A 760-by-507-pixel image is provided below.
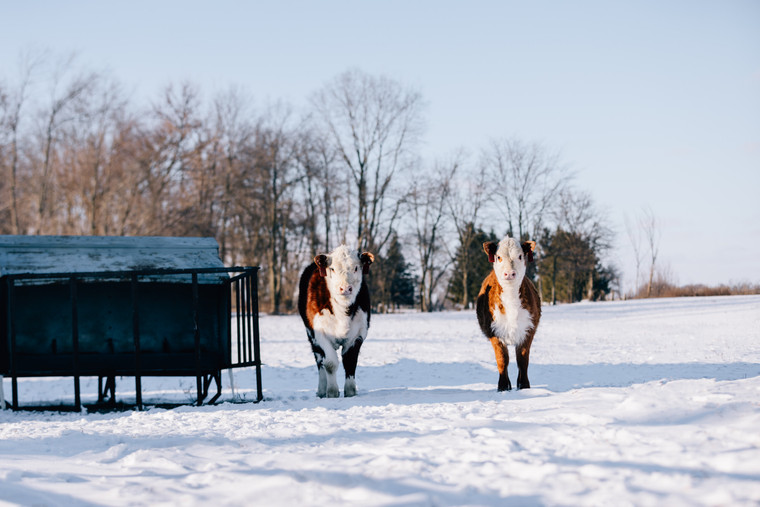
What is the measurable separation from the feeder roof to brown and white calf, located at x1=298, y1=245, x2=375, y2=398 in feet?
5.03

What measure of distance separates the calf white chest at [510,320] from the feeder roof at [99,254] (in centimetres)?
384

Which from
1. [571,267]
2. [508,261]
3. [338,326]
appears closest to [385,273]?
[571,267]

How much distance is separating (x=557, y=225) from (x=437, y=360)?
112ft

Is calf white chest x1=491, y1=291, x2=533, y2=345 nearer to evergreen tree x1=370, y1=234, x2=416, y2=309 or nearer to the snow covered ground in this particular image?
the snow covered ground

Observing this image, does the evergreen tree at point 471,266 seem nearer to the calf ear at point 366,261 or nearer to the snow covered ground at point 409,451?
the calf ear at point 366,261

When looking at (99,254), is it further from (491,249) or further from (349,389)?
(491,249)

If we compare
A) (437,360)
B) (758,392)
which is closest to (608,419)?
(758,392)

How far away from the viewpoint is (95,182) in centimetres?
3197

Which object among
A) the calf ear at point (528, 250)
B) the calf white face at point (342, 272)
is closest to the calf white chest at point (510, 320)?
the calf ear at point (528, 250)

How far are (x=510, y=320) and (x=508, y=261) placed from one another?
730 mm

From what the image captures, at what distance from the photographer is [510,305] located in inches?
339

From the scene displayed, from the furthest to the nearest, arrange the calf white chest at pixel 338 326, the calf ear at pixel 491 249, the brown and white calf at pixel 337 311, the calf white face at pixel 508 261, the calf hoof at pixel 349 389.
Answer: the calf hoof at pixel 349 389, the calf white chest at pixel 338 326, the brown and white calf at pixel 337 311, the calf ear at pixel 491 249, the calf white face at pixel 508 261

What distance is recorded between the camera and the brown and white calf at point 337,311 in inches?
354

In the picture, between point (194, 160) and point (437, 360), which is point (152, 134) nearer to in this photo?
point (194, 160)
